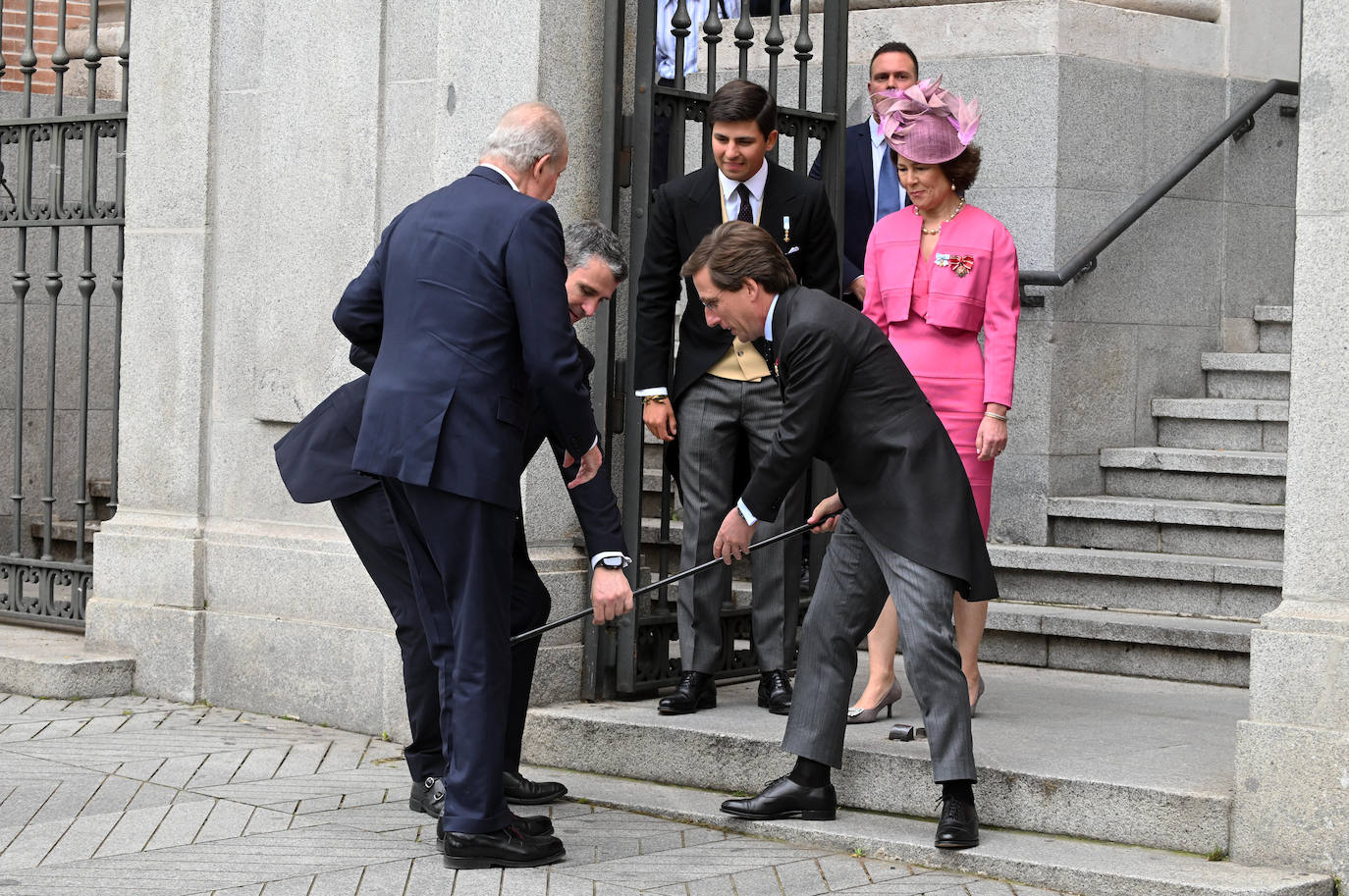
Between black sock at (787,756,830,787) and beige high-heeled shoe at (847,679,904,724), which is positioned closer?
black sock at (787,756,830,787)

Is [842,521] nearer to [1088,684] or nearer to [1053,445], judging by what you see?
[1088,684]

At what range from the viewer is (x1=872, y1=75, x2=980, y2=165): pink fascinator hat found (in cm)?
582

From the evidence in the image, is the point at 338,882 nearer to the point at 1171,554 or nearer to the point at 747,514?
the point at 747,514

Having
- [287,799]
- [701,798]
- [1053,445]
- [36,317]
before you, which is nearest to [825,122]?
[1053,445]

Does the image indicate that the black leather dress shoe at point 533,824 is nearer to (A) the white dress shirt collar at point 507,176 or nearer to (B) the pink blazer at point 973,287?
(A) the white dress shirt collar at point 507,176

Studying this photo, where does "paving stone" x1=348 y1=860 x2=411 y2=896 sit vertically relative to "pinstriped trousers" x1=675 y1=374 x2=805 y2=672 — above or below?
below

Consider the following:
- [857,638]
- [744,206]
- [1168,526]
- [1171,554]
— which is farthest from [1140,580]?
[857,638]

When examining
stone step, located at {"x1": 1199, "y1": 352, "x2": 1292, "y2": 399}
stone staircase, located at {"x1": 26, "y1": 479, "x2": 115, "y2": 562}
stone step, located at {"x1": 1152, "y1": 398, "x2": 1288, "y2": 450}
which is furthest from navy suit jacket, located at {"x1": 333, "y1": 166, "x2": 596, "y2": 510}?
stone staircase, located at {"x1": 26, "y1": 479, "x2": 115, "y2": 562}

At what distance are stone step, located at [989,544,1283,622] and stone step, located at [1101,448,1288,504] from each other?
40 centimetres

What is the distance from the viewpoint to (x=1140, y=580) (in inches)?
293

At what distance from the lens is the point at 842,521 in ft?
17.5

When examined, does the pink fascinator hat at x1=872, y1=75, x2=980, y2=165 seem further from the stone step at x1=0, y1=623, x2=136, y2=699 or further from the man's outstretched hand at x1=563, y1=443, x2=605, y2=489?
the stone step at x1=0, y1=623, x2=136, y2=699

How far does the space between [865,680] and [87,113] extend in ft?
13.3

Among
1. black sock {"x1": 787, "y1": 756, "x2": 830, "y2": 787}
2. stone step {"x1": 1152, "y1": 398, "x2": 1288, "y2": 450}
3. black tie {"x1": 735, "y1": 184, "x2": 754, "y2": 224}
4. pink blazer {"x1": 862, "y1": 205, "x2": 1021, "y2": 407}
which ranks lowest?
black sock {"x1": 787, "y1": 756, "x2": 830, "y2": 787}
